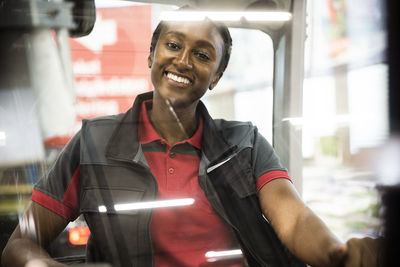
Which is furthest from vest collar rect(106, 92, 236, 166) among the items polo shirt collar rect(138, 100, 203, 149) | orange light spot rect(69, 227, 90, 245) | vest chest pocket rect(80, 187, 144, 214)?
orange light spot rect(69, 227, 90, 245)

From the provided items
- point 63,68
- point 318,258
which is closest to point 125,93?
point 63,68

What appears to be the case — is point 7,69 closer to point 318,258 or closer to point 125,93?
point 125,93

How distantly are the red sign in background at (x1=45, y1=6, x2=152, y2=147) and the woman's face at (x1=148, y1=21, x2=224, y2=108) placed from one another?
0.09 m

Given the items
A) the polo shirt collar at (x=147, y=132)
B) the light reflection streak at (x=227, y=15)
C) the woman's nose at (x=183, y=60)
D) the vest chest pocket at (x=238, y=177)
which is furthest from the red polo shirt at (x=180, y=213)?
the light reflection streak at (x=227, y=15)

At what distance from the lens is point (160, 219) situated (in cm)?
A: 147

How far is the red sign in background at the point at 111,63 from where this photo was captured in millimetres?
1502

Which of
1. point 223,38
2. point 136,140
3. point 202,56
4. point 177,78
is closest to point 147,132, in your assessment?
point 136,140

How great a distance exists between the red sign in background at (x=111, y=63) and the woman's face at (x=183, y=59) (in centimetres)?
9

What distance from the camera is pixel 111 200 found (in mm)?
1454

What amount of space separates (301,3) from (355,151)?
2.21ft

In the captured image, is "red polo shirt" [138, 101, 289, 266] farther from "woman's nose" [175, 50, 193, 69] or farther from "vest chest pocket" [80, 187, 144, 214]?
"woman's nose" [175, 50, 193, 69]

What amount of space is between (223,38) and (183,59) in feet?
0.68

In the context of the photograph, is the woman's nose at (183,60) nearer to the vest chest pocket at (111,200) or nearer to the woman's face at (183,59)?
the woman's face at (183,59)

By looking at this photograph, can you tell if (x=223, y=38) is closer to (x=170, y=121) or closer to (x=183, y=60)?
(x=183, y=60)
